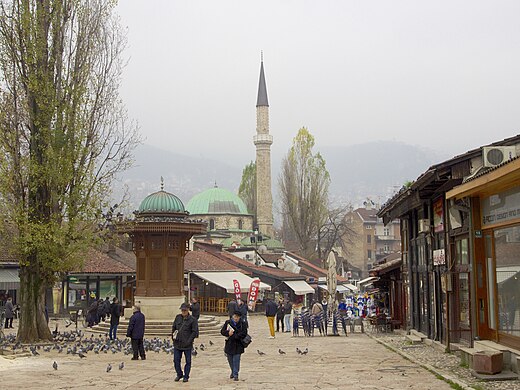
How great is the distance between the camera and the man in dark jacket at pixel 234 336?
10.9 metres

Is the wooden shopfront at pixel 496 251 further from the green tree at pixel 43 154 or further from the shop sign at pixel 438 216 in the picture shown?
the green tree at pixel 43 154

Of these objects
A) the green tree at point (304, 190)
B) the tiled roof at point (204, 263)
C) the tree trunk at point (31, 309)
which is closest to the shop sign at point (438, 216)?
the tree trunk at point (31, 309)

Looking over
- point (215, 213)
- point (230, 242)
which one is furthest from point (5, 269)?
point (215, 213)

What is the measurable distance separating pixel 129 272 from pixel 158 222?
10952mm

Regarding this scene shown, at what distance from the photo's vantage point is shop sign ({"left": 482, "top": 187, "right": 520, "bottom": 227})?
1044 centimetres

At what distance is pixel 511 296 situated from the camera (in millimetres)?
10867

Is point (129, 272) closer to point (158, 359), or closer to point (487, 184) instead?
point (158, 359)

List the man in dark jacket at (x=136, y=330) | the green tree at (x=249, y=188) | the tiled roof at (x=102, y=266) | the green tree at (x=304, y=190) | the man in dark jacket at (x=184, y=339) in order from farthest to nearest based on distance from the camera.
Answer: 1. the green tree at (x=249, y=188)
2. the green tree at (x=304, y=190)
3. the tiled roof at (x=102, y=266)
4. the man in dark jacket at (x=136, y=330)
5. the man in dark jacket at (x=184, y=339)

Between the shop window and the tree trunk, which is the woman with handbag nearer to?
the shop window

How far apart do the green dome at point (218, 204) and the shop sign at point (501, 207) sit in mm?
59182

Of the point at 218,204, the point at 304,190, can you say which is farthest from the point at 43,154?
the point at 218,204

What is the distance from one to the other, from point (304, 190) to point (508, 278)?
4257 cm

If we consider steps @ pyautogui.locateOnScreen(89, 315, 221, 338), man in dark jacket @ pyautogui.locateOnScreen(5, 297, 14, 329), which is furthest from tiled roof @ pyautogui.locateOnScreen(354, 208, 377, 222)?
man in dark jacket @ pyautogui.locateOnScreen(5, 297, 14, 329)

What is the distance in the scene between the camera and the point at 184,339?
433 inches
